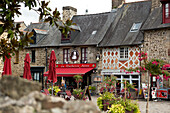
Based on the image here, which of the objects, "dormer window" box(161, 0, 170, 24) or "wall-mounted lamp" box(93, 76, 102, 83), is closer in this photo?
"dormer window" box(161, 0, 170, 24)

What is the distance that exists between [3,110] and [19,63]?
26682mm

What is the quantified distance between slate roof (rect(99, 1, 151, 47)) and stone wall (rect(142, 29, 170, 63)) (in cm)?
88

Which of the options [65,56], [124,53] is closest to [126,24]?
[124,53]

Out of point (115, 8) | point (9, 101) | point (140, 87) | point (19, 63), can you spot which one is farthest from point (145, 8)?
point (9, 101)

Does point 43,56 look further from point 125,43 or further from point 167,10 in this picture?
point 167,10

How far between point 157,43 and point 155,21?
5.53ft

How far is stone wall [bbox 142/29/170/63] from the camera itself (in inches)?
740

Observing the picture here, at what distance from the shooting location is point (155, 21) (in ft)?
64.8

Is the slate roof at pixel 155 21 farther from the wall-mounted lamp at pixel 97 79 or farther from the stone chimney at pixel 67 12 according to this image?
the stone chimney at pixel 67 12

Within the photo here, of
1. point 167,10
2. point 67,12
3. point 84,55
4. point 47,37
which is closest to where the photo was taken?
point 167,10

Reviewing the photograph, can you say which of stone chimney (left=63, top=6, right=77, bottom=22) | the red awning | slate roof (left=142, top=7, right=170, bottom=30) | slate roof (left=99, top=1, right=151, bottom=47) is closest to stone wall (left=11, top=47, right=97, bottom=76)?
the red awning

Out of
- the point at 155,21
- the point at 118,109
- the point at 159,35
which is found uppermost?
the point at 155,21

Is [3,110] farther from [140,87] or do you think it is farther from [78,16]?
[78,16]

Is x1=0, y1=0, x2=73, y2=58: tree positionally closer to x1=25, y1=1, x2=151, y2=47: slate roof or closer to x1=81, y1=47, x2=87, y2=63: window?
x1=25, y1=1, x2=151, y2=47: slate roof
